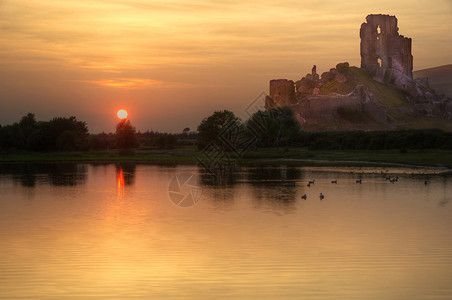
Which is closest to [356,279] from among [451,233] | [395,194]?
[451,233]

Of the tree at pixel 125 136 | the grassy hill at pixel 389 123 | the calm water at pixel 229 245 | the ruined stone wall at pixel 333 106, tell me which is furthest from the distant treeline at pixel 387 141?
the ruined stone wall at pixel 333 106

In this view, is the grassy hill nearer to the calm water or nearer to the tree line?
the tree line

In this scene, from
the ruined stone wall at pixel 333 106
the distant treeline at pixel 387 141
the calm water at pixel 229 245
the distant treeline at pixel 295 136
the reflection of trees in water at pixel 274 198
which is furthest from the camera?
the ruined stone wall at pixel 333 106

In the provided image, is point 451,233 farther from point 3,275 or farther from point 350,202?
point 3,275

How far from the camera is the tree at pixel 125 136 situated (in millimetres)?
104250

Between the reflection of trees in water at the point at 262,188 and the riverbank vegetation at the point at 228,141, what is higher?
the riverbank vegetation at the point at 228,141

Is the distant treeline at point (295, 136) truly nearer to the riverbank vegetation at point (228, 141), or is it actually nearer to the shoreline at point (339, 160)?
the riverbank vegetation at point (228, 141)

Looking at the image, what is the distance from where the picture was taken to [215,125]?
104 m

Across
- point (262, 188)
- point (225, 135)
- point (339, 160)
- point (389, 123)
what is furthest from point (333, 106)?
point (262, 188)

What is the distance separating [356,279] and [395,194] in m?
19.0

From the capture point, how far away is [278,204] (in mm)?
27078

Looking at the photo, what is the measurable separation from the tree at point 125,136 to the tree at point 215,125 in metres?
11.8

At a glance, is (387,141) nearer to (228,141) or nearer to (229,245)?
(228,141)

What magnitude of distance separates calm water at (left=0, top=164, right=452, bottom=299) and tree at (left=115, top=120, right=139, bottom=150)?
237ft
